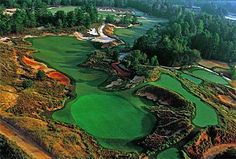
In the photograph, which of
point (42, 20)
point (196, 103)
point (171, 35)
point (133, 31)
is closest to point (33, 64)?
→ point (196, 103)

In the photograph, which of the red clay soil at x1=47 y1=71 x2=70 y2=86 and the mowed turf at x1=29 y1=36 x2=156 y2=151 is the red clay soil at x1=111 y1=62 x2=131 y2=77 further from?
the red clay soil at x1=47 y1=71 x2=70 y2=86

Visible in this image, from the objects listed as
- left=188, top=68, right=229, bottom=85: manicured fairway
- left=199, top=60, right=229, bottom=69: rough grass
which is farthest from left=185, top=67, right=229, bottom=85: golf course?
left=199, top=60, right=229, bottom=69: rough grass

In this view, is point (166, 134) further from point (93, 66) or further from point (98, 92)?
point (93, 66)

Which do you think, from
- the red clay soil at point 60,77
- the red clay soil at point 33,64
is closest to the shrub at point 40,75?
the red clay soil at point 60,77

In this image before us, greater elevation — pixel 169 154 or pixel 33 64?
pixel 33 64

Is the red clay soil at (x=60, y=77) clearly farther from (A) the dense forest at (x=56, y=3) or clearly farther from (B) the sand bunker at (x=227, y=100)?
(A) the dense forest at (x=56, y=3)

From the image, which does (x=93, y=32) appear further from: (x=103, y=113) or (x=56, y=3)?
(x=103, y=113)
